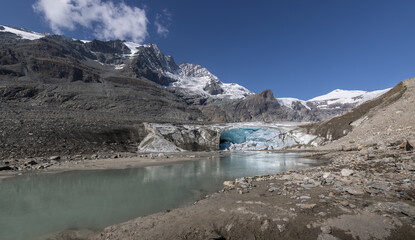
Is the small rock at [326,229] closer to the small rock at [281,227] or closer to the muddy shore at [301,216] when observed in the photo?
the muddy shore at [301,216]

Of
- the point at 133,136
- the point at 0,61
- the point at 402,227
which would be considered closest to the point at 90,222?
the point at 402,227

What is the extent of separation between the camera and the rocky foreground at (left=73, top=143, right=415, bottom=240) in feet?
13.7

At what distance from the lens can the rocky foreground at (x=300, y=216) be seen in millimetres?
4168

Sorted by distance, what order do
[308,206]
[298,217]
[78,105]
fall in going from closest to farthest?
[298,217] < [308,206] < [78,105]

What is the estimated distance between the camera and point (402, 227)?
13.0ft

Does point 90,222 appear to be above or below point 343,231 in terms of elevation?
below

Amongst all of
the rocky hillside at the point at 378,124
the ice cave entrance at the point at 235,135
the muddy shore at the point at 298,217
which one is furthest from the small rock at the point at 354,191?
the ice cave entrance at the point at 235,135

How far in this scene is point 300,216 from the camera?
482cm

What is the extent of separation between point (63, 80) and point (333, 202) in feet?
379

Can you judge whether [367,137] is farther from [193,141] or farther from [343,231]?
[193,141]

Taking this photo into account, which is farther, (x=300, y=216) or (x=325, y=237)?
(x=300, y=216)

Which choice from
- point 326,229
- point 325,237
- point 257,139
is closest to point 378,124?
point 257,139

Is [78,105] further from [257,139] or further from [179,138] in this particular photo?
[257,139]

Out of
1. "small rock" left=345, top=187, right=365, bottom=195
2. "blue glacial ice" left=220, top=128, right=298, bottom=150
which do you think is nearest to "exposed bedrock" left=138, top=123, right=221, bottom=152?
"blue glacial ice" left=220, top=128, right=298, bottom=150
